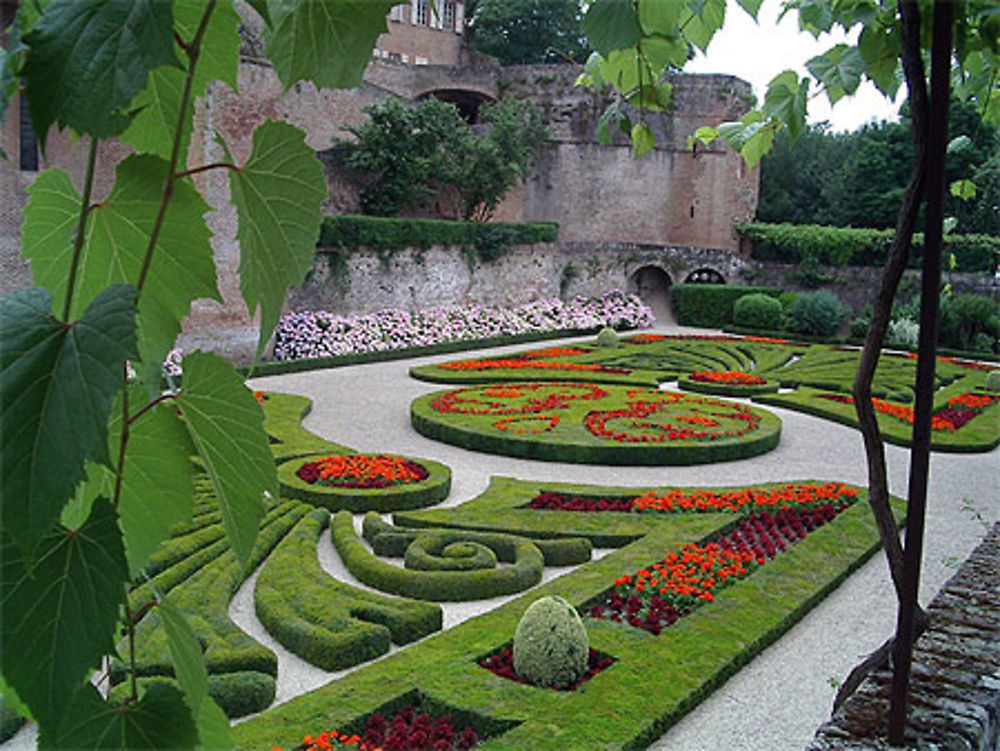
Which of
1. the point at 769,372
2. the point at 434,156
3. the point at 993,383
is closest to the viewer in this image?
the point at 993,383

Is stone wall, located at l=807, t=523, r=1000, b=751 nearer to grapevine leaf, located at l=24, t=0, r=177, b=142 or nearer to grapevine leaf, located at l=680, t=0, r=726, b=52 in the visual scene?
grapevine leaf, located at l=680, t=0, r=726, b=52

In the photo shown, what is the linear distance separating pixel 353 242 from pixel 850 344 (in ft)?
43.8

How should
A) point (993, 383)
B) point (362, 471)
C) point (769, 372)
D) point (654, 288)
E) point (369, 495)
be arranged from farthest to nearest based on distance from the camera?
point (654, 288) → point (769, 372) → point (993, 383) → point (362, 471) → point (369, 495)

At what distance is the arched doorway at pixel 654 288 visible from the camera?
3102cm

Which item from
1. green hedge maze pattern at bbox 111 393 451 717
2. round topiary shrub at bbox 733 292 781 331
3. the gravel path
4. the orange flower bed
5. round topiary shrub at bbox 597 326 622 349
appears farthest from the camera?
round topiary shrub at bbox 733 292 781 331

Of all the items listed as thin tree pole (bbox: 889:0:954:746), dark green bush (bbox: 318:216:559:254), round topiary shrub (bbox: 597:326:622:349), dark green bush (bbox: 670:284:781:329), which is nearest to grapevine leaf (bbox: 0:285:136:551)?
thin tree pole (bbox: 889:0:954:746)

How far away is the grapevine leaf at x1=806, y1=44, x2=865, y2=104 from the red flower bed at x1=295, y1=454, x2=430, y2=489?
8.13 meters

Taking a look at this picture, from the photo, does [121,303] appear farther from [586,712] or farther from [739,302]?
[739,302]

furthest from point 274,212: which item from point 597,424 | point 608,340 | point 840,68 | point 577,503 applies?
point 608,340

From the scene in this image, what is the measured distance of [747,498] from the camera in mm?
9984

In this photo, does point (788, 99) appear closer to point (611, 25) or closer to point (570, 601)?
point (611, 25)

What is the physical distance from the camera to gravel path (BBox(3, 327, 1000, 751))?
5.71 meters

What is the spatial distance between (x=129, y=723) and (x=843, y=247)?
105 feet

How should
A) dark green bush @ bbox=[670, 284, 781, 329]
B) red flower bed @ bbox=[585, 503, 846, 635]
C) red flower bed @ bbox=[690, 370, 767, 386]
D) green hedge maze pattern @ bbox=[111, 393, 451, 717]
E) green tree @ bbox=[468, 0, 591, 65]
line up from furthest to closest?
green tree @ bbox=[468, 0, 591, 65] → dark green bush @ bbox=[670, 284, 781, 329] → red flower bed @ bbox=[690, 370, 767, 386] → red flower bed @ bbox=[585, 503, 846, 635] → green hedge maze pattern @ bbox=[111, 393, 451, 717]
